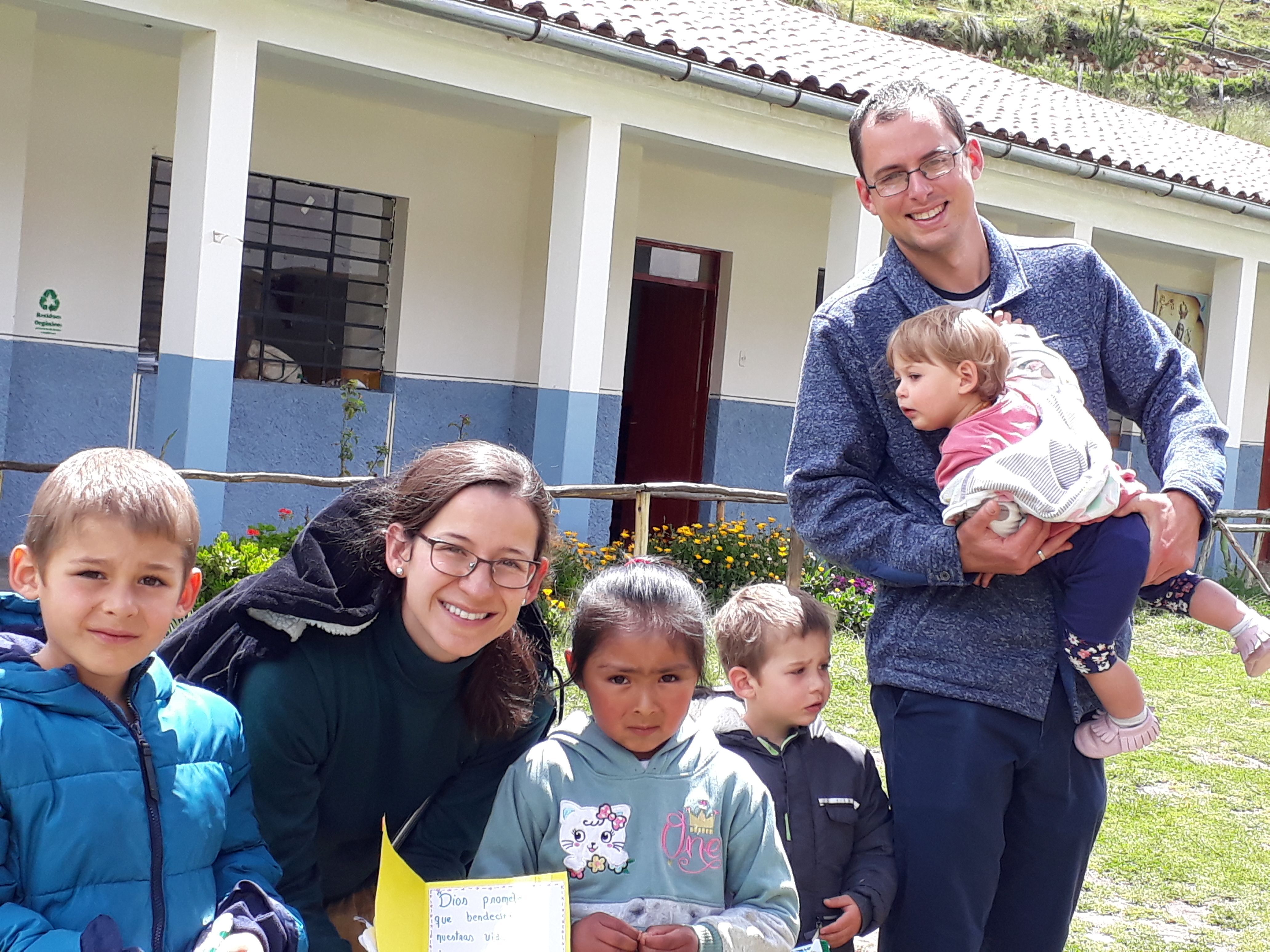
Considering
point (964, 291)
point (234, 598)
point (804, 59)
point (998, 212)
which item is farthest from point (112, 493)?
point (998, 212)

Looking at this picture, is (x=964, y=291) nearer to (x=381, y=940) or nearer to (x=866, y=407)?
(x=866, y=407)

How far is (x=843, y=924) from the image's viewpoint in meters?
2.48

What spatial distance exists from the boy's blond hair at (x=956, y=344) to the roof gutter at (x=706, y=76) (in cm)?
551

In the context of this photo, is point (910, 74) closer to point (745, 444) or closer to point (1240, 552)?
point (745, 444)

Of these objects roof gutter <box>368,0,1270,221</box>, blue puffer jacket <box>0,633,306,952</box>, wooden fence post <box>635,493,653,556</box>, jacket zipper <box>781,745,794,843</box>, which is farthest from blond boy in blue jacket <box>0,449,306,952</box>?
roof gutter <box>368,0,1270,221</box>

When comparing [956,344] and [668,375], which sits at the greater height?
[668,375]

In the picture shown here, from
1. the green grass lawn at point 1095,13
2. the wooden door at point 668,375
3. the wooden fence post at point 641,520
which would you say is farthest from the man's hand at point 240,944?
the green grass lawn at point 1095,13

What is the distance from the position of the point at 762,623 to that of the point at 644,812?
606 mm

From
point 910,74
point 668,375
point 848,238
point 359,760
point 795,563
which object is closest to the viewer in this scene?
point 359,760

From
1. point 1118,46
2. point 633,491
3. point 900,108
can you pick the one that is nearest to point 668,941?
point 900,108

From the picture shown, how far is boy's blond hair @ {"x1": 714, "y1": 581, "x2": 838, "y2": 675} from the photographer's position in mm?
2727

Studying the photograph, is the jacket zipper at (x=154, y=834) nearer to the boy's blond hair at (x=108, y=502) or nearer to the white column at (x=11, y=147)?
the boy's blond hair at (x=108, y=502)

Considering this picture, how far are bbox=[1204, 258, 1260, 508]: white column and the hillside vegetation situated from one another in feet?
72.4

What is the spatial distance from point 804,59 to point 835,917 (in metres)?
8.25
